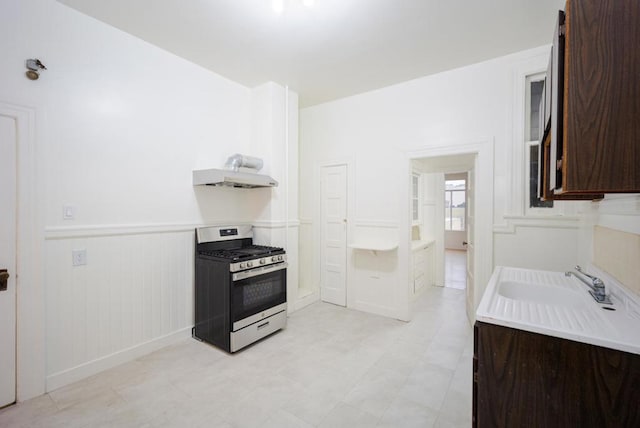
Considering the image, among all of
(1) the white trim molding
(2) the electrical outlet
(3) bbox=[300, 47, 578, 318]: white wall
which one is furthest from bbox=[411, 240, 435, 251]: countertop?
(2) the electrical outlet

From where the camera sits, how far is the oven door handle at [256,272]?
2682 mm

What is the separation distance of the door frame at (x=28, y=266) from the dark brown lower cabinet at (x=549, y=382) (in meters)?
2.93

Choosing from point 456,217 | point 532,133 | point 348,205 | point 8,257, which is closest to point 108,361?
point 8,257

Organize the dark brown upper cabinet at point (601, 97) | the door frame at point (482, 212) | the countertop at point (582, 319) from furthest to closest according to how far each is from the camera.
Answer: the door frame at point (482, 212)
the countertop at point (582, 319)
the dark brown upper cabinet at point (601, 97)

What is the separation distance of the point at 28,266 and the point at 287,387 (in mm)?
2116

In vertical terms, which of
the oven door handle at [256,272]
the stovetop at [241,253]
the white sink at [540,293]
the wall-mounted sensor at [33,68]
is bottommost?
the oven door handle at [256,272]

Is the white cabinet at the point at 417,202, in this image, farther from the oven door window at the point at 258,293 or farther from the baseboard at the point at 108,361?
the baseboard at the point at 108,361

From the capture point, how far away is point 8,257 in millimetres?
1994

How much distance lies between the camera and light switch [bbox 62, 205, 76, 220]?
2225 mm

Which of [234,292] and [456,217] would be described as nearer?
[234,292]

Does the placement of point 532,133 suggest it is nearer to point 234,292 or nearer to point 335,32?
point 335,32

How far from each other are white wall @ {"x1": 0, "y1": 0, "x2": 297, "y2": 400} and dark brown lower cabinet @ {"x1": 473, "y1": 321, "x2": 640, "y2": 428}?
2782mm

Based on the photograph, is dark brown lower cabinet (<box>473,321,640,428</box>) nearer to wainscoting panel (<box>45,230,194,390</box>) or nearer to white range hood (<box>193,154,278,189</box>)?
white range hood (<box>193,154,278,189</box>)

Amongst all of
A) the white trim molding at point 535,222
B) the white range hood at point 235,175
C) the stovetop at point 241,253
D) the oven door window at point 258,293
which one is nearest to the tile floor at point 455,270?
the white trim molding at point 535,222
